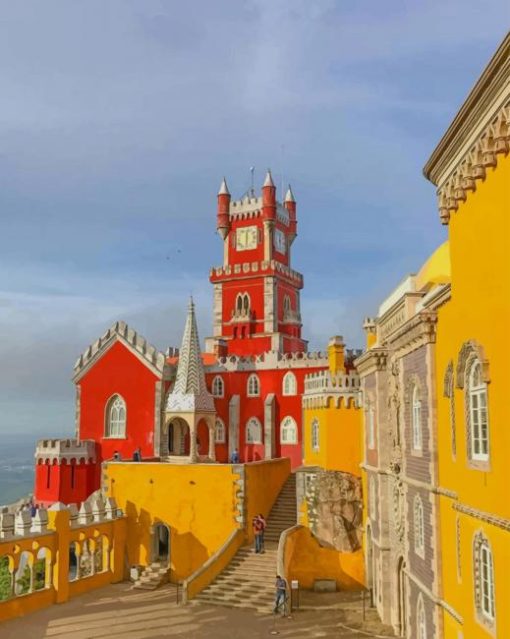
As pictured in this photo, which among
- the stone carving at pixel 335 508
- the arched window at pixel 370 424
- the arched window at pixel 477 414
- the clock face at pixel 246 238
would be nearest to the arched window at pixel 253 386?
the clock face at pixel 246 238

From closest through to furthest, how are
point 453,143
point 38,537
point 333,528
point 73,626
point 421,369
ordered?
point 453,143 < point 421,369 < point 73,626 < point 38,537 < point 333,528

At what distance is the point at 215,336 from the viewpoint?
1750 inches

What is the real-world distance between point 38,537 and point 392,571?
37.8 ft

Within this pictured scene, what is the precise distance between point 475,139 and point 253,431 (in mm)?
29958

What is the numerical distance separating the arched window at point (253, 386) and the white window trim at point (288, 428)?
7.72ft

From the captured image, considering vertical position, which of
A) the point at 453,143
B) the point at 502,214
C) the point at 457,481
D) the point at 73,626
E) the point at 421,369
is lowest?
the point at 73,626

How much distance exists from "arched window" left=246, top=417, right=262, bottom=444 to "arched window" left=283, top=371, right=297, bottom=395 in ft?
8.35

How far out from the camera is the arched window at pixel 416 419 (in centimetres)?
1491

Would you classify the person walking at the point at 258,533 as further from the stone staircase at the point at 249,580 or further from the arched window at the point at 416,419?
the arched window at the point at 416,419

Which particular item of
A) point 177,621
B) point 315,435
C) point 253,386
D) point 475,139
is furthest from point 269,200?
point 475,139

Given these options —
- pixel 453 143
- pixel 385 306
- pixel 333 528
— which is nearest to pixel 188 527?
pixel 333 528

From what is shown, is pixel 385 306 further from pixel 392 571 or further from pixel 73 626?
pixel 73 626

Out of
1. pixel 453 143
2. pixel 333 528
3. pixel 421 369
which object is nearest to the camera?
pixel 453 143

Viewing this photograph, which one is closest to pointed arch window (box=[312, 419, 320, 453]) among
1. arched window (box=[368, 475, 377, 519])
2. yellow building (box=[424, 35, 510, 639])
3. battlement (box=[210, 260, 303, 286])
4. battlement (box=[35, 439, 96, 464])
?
arched window (box=[368, 475, 377, 519])
